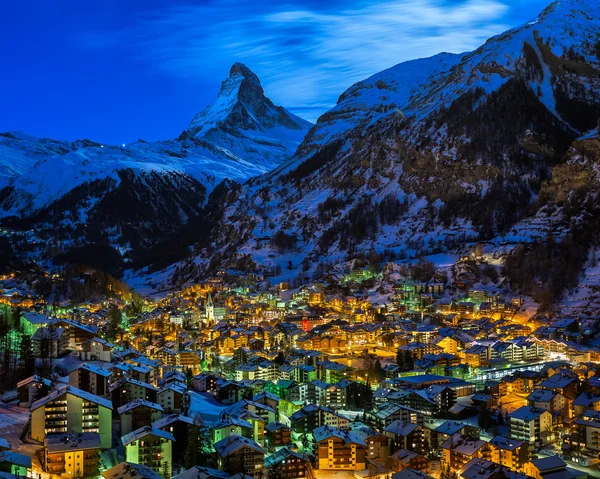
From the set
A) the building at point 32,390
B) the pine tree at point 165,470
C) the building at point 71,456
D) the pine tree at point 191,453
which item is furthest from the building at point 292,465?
the building at point 32,390

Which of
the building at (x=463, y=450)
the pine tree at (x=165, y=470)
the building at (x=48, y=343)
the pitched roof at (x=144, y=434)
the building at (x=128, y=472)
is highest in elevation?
the building at (x=48, y=343)

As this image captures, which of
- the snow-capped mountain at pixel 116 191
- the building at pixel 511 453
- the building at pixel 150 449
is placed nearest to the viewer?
the building at pixel 150 449

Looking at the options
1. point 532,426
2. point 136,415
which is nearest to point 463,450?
point 532,426

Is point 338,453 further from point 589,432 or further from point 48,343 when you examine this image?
point 48,343

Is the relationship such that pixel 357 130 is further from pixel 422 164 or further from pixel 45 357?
pixel 45 357

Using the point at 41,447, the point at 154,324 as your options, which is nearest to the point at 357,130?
the point at 154,324

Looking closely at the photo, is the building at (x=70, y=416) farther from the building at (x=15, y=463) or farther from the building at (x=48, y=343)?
the building at (x=48, y=343)
